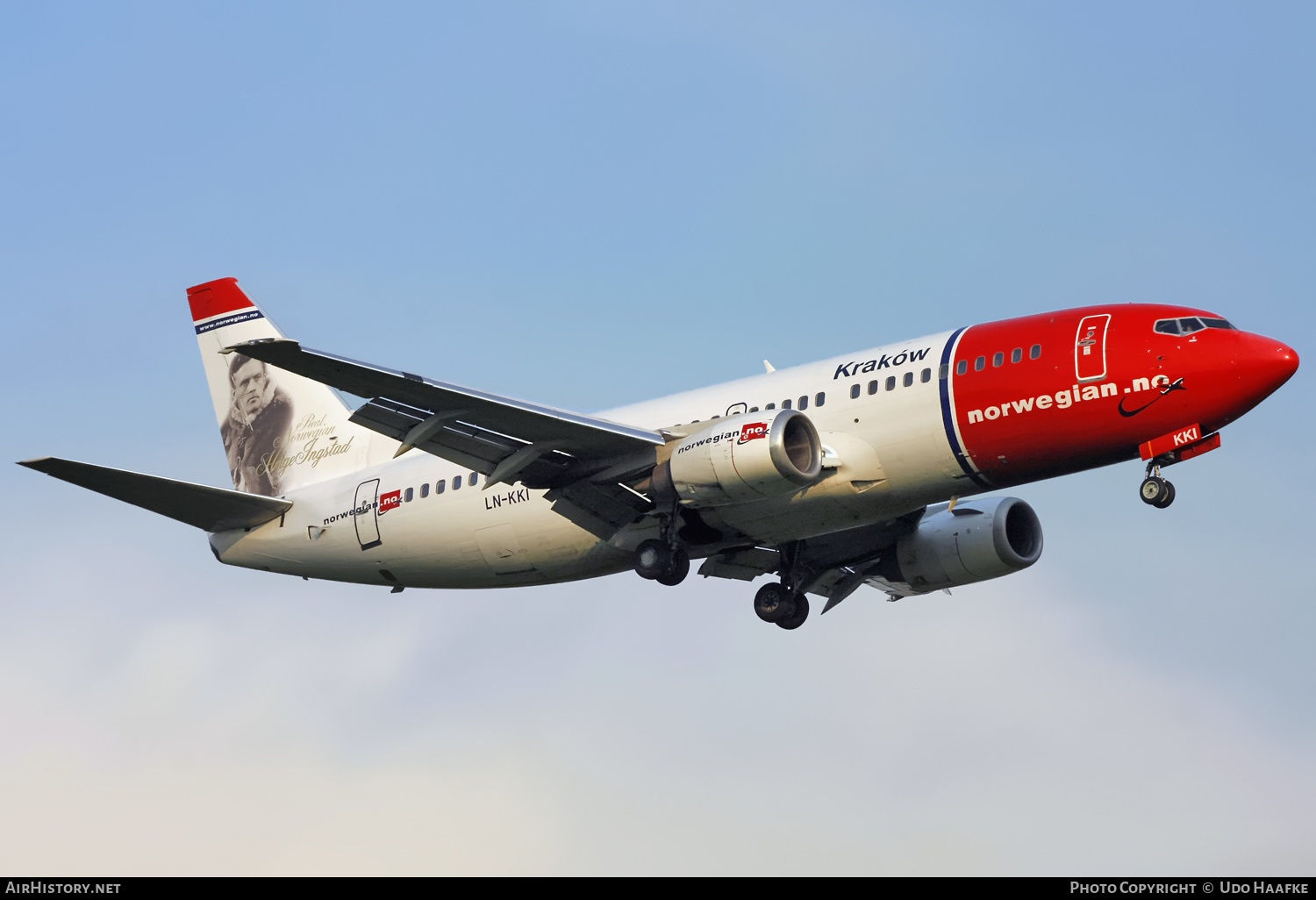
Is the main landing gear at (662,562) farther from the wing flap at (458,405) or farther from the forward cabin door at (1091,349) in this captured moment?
the forward cabin door at (1091,349)

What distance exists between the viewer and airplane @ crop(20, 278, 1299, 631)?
92.7 ft

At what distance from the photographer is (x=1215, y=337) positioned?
2833 cm

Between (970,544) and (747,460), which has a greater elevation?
(747,460)

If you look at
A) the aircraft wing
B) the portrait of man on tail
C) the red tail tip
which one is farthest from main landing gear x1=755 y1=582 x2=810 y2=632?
the red tail tip

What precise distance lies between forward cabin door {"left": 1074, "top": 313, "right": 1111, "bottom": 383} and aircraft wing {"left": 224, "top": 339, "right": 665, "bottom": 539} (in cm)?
778

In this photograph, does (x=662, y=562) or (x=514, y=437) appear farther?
(x=662, y=562)

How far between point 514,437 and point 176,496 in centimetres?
806

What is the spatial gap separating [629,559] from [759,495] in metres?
4.20

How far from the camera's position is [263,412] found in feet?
127

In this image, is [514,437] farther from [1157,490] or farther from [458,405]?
[1157,490]

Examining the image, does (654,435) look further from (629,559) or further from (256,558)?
(256,558)

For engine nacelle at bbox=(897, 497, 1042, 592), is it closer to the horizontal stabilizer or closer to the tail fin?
the tail fin

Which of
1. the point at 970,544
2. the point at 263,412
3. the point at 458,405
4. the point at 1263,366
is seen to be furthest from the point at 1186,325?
the point at 263,412
